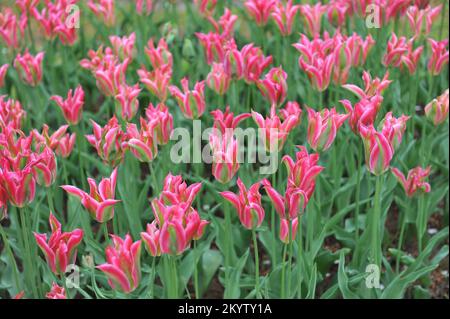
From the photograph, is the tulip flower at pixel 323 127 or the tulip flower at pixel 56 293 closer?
the tulip flower at pixel 56 293

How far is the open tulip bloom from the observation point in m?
1.90

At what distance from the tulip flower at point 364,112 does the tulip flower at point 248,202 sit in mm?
352

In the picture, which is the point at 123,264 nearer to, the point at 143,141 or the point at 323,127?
the point at 143,141

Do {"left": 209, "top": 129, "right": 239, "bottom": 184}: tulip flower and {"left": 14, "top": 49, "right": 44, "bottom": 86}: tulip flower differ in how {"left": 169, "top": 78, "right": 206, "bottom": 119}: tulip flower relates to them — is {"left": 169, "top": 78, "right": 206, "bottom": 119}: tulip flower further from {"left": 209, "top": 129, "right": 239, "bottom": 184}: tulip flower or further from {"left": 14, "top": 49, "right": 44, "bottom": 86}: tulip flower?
{"left": 14, "top": 49, "right": 44, "bottom": 86}: tulip flower

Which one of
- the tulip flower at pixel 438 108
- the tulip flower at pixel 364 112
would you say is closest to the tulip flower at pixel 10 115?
the tulip flower at pixel 364 112

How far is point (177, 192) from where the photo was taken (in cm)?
182

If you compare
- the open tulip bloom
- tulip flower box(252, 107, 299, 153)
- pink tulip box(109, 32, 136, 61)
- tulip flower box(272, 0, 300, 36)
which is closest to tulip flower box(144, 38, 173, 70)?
the open tulip bloom

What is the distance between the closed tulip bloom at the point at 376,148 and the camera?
1918 mm

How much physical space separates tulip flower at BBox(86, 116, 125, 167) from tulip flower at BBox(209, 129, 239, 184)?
0.27m

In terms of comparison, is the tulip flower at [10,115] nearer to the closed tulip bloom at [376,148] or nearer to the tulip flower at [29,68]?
the tulip flower at [29,68]

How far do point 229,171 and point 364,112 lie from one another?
38cm

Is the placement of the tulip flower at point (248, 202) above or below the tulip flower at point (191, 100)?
below


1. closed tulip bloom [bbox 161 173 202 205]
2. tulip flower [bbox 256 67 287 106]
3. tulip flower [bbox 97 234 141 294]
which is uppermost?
tulip flower [bbox 256 67 287 106]
